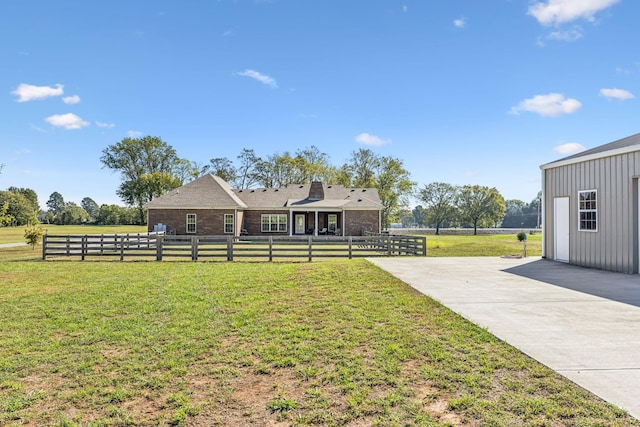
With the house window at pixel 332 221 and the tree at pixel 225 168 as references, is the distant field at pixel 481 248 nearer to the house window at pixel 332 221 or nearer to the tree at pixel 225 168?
the house window at pixel 332 221

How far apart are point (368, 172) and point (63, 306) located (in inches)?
1670

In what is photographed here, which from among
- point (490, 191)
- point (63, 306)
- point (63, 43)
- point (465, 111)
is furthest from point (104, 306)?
point (490, 191)

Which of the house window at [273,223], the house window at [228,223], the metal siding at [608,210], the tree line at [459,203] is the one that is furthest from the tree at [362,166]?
the metal siding at [608,210]

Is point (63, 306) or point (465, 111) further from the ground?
point (465, 111)

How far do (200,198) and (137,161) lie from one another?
2830 cm

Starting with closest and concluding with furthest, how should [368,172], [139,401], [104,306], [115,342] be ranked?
[139,401]
[115,342]
[104,306]
[368,172]

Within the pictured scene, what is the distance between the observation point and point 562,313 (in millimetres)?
5871

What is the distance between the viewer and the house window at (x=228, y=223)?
2727cm

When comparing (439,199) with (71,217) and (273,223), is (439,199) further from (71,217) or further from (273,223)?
(71,217)

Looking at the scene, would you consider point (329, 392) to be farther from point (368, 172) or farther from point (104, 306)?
point (368, 172)

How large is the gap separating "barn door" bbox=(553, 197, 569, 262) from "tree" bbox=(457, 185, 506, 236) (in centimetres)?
4670

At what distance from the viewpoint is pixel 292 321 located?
5.61m

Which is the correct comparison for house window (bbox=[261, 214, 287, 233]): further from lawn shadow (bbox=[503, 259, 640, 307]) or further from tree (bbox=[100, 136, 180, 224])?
tree (bbox=[100, 136, 180, 224])

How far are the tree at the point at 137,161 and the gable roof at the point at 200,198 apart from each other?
20456 mm
